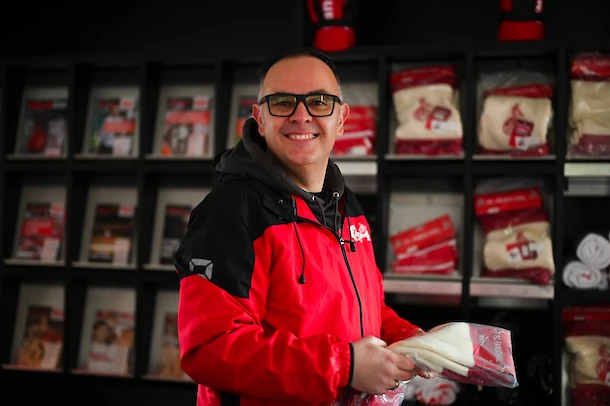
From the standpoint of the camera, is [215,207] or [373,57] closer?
[215,207]

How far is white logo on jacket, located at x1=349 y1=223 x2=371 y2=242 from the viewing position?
5.62ft

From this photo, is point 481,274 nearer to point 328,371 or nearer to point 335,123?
point 335,123

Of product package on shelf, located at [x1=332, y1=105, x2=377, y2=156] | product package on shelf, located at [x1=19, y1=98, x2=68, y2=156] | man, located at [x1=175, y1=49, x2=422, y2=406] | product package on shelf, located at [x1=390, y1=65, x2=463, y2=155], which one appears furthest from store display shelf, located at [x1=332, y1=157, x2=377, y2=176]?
product package on shelf, located at [x1=19, y1=98, x2=68, y2=156]

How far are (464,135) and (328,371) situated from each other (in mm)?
→ 2119

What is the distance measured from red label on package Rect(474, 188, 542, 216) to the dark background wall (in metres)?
0.84

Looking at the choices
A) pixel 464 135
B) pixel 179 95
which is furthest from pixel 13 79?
pixel 464 135

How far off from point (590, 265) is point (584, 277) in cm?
6

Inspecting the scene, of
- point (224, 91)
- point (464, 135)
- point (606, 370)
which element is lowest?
point (606, 370)

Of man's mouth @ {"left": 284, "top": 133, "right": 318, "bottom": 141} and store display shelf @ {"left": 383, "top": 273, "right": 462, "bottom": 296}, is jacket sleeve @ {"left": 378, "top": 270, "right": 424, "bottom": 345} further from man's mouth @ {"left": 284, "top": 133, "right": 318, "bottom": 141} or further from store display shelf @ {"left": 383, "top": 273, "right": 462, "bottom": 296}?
store display shelf @ {"left": 383, "top": 273, "right": 462, "bottom": 296}

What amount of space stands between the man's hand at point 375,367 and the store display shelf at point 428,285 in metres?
1.74

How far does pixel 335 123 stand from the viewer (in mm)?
1604

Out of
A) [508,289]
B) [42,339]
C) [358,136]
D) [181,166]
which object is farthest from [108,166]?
[508,289]

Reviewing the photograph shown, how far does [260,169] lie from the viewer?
1520 mm

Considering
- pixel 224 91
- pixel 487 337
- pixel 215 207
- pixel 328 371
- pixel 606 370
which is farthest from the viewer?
pixel 224 91
